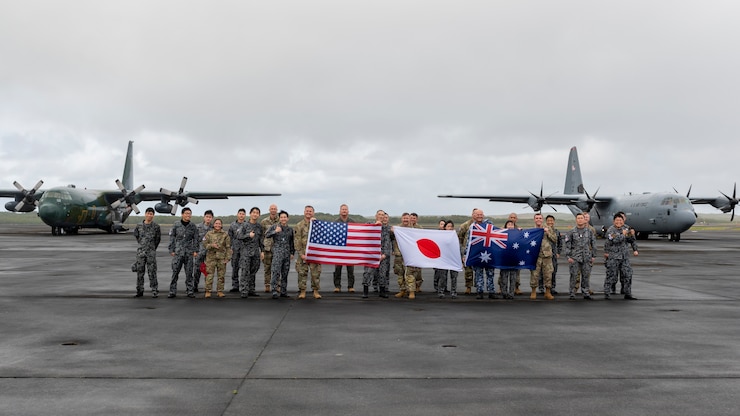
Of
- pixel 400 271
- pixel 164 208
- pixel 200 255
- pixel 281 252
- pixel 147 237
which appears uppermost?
pixel 164 208

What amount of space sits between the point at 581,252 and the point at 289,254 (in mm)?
7255

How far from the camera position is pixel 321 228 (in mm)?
14703

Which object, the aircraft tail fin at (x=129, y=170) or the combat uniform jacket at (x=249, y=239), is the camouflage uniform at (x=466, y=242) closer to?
the combat uniform jacket at (x=249, y=239)

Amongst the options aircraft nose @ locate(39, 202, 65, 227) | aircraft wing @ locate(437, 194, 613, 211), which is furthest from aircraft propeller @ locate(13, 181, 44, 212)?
aircraft wing @ locate(437, 194, 613, 211)

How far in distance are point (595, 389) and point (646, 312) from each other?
6530 millimetres

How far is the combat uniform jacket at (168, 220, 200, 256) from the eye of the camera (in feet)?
45.1

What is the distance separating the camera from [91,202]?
47.8 m

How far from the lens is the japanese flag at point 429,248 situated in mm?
14219

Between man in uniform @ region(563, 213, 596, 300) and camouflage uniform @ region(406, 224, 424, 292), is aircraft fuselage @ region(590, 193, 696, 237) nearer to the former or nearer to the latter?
man in uniform @ region(563, 213, 596, 300)

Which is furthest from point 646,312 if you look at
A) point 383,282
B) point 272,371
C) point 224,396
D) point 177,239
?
point 177,239

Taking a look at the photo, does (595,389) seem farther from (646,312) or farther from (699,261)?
(699,261)

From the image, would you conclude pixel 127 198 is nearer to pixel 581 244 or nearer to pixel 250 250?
pixel 250 250

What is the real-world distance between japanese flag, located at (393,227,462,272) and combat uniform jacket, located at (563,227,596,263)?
9.15 ft

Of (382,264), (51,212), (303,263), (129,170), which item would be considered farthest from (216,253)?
(129,170)
